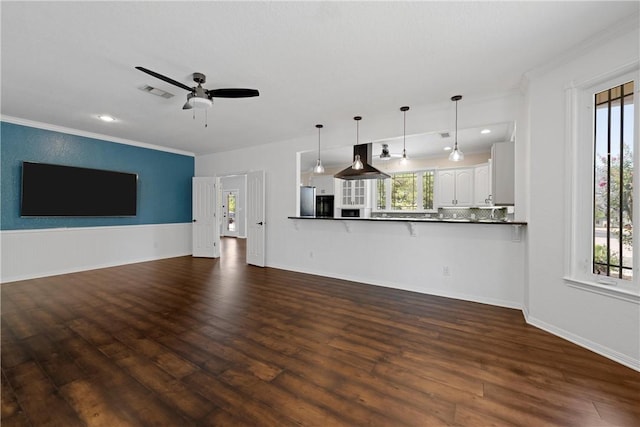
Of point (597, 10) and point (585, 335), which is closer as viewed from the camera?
point (597, 10)

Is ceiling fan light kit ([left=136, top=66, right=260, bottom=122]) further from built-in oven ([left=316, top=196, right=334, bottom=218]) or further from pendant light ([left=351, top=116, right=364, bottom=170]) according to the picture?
built-in oven ([left=316, top=196, right=334, bottom=218])

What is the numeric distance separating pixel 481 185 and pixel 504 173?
3.07m

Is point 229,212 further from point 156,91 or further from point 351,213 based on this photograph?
point 156,91

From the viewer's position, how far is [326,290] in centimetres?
416

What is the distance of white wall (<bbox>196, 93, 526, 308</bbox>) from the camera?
11.6 ft

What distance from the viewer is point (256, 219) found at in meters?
6.08

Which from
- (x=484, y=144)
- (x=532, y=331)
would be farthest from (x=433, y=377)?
(x=484, y=144)

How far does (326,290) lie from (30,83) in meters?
4.52

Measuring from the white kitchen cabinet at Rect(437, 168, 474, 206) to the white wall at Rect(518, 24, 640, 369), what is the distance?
3.55 metres

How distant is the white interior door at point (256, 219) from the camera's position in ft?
19.4

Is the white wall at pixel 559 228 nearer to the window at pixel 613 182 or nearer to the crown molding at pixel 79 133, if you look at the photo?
the window at pixel 613 182

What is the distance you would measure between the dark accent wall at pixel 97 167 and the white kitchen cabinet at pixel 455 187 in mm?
6532

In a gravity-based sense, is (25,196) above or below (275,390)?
above

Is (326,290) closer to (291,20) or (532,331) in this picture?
(532,331)
